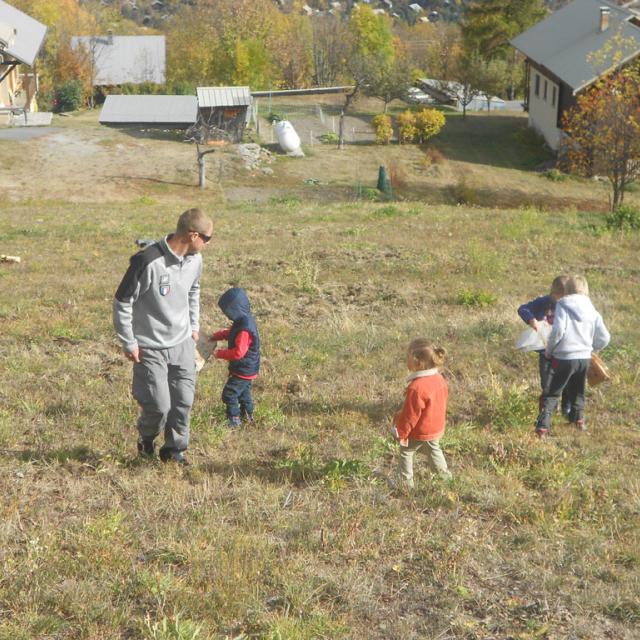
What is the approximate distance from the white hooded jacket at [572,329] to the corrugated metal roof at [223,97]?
132 feet

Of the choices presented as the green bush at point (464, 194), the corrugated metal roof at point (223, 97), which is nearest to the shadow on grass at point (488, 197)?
the green bush at point (464, 194)

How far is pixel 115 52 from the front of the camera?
2714 inches

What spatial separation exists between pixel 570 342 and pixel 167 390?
3.52m

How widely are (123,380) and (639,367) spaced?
5.49 metres

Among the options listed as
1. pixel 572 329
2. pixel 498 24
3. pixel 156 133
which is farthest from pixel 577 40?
pixel 572 329

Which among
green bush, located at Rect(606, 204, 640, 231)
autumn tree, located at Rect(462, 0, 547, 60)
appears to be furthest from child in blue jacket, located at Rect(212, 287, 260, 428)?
autumn tree, located at Rect(462, 0, 547, 60)

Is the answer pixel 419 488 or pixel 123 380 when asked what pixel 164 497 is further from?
pixel 123 380

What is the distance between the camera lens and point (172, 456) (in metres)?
6.17

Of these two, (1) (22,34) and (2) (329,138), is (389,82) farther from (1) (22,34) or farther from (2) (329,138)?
(1) (22,34)

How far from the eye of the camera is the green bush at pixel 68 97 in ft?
197

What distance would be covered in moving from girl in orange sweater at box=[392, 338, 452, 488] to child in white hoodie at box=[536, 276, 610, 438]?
1699 mm

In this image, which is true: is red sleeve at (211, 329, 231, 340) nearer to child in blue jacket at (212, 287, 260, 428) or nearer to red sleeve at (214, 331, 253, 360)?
child in blue jacket at (212, 287, 260, 428)

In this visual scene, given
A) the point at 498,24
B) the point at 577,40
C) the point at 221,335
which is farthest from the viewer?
the point at 498,24

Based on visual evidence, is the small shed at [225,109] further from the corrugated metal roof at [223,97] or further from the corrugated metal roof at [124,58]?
the corrugated metal roof at [124,58]
